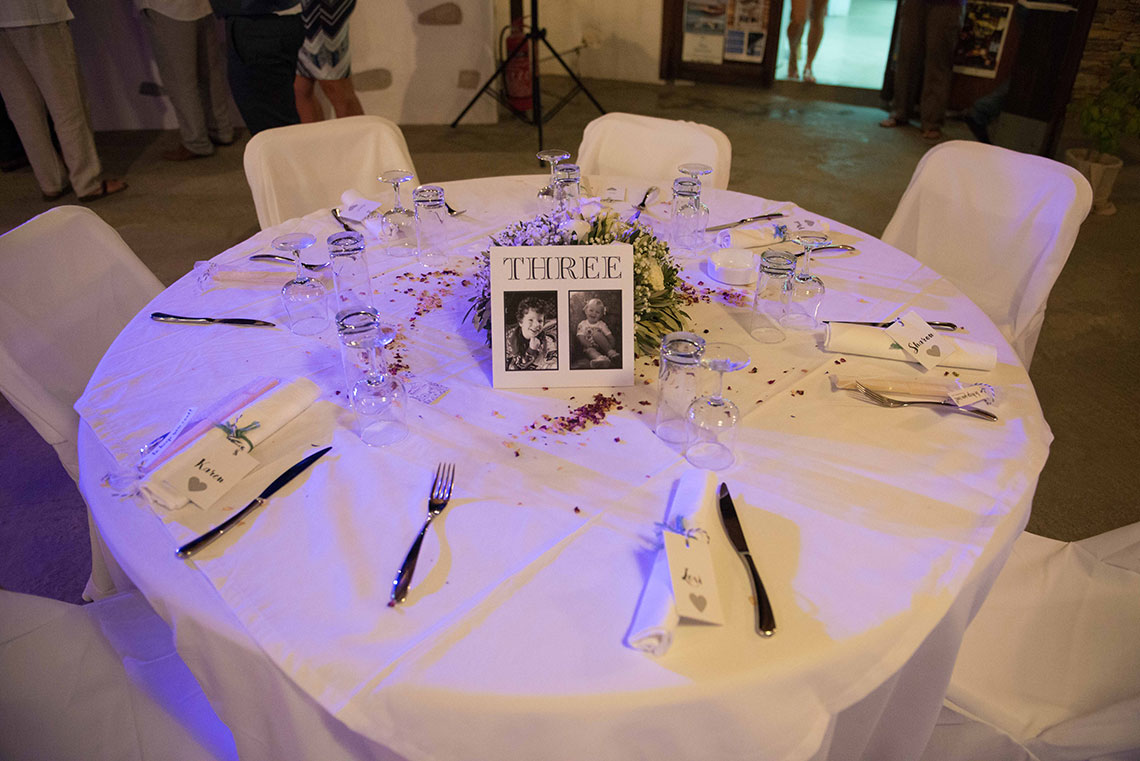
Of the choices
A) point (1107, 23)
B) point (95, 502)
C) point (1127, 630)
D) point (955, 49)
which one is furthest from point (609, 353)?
point (1107, 23)

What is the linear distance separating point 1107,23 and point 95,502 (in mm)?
7287

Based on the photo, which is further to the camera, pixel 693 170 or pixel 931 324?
pixel 693 170

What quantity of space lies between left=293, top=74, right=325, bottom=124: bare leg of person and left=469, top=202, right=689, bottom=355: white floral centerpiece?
332 cm

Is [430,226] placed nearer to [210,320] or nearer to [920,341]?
[210,320]

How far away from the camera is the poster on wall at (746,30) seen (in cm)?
664

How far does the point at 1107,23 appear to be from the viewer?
18.9 feet

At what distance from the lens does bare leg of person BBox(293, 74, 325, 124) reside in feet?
14.0

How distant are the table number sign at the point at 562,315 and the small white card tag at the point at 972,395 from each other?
0.58m

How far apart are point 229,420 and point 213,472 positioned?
105 mm

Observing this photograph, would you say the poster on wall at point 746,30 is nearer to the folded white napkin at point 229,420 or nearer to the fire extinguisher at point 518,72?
the fire extinguisher at point 518,72

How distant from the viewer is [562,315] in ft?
4.53

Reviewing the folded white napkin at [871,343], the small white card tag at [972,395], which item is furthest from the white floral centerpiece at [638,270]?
the small white card tag at [972,395]

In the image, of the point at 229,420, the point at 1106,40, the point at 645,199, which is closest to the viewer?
the point at 229,420

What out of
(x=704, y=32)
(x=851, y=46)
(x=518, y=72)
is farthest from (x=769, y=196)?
(x=851, y=46)
